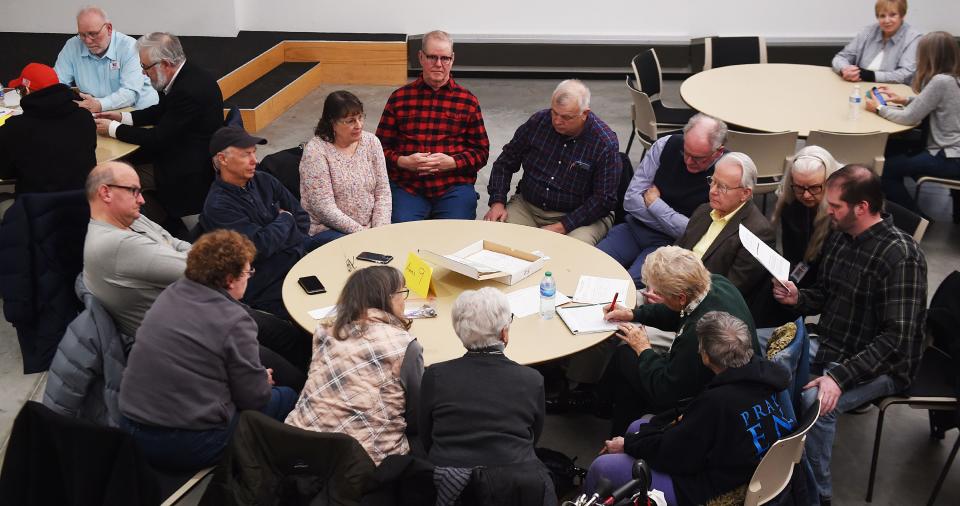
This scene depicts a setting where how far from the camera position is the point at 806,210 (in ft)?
14.3

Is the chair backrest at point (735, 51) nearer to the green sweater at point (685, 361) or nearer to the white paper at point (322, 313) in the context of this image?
the green sweater at point (685, 361)

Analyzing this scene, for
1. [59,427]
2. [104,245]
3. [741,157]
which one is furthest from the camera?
[741,157]

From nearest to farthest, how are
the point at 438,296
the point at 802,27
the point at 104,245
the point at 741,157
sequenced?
the point at 104,245 < the point at 438,296 < the point at 741,157 < the point at 802,27

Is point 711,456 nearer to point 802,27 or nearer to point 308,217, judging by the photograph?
point 308,217

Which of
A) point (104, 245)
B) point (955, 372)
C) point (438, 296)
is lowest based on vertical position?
point (955, 372)

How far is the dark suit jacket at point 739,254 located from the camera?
4.09 m

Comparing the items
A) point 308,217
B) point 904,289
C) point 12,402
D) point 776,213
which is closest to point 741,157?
point 776,213

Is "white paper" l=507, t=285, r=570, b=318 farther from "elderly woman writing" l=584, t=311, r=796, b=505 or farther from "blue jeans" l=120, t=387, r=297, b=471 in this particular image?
"blue jeans" l=120, t=387, r=297, b=471

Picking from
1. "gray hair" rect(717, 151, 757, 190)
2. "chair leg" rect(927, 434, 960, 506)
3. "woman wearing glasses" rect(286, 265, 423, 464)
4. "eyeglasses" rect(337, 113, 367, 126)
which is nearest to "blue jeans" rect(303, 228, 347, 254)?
"eyeglasses" rect(337, 113, 367, 126)

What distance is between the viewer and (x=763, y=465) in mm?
2914

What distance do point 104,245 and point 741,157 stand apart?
9.53 ft

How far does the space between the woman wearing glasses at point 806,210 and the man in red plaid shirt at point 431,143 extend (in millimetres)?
1888

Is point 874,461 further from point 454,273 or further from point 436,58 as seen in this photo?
point 436,58

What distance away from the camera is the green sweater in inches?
132
